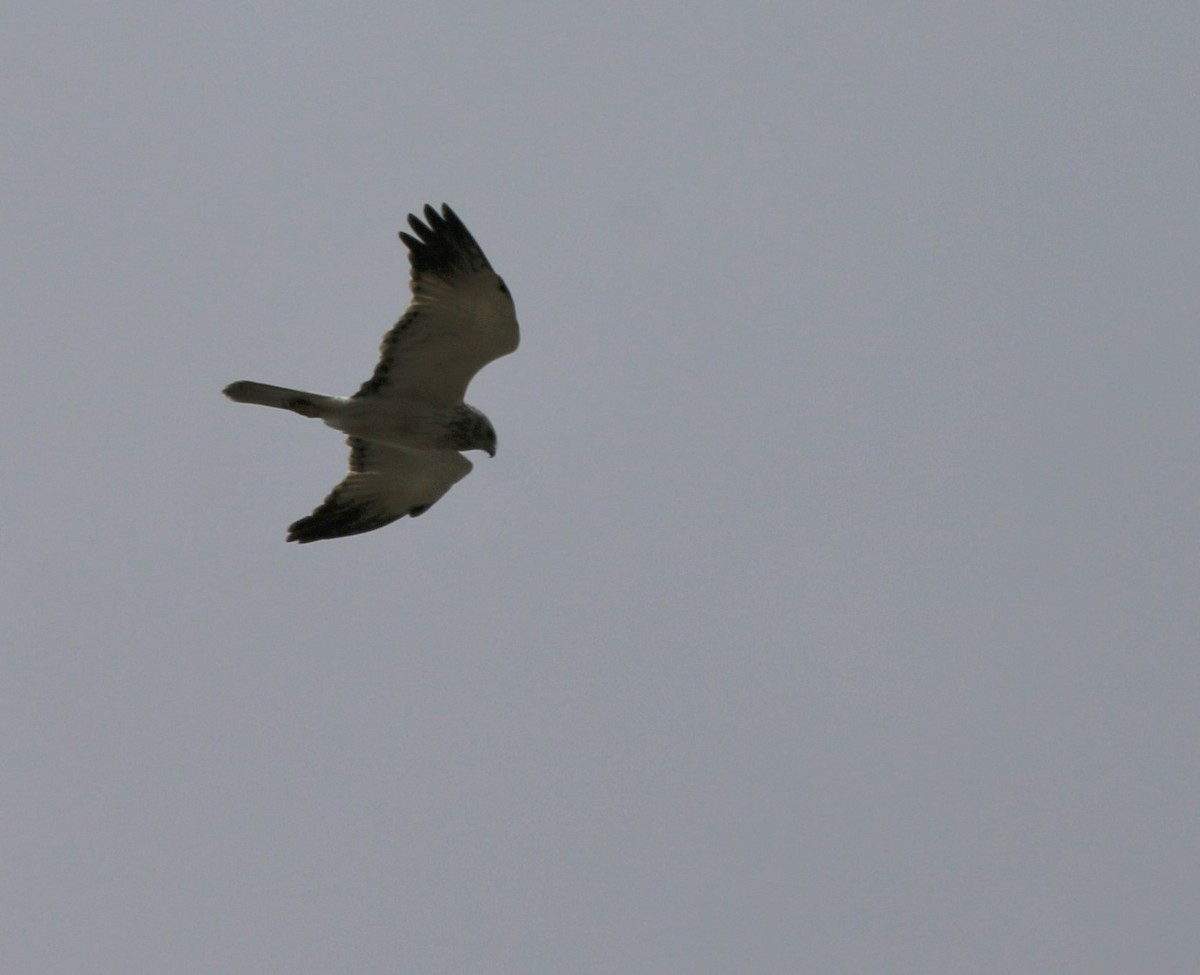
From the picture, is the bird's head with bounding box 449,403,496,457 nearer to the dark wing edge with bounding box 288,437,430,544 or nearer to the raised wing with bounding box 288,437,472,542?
the raised wing with bounding box 288,437,472,542

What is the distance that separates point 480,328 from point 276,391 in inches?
71.8

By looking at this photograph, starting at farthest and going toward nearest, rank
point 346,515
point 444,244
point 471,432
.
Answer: point 346,515 < point 471,432 < point 444,244

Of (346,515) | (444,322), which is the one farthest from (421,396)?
(346,515)

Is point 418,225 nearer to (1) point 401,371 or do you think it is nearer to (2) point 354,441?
(1) point 401,371

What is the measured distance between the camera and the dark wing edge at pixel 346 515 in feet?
49.2

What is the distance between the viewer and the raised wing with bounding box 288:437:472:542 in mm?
14953

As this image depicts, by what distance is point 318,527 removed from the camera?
49.4ft

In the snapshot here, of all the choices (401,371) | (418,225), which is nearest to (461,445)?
(401,371)

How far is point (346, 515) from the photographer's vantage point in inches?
599

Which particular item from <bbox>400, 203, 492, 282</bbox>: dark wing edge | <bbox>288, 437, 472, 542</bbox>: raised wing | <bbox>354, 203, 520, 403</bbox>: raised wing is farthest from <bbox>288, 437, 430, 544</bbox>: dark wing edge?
<bbox>400, 203, 492, 282</bbox>: dark wing edge

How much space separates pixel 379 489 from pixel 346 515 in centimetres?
39

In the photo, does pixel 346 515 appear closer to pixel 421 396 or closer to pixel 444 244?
pixel 421 396

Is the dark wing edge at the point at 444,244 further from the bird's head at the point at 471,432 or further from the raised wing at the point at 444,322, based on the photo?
the bird's head at the point at 471,432

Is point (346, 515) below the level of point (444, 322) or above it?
below
